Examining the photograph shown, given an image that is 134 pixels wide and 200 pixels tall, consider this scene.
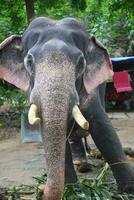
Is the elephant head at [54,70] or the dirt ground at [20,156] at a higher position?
the elephant head at [54,70]

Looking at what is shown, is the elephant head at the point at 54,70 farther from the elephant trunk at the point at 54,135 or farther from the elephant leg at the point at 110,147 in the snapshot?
the elephant leg at the point at 110,147

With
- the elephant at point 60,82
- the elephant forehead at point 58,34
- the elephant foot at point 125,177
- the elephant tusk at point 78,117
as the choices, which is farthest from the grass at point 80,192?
the elephant forehead at point 58,34

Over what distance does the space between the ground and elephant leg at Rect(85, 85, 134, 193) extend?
44.4 inches

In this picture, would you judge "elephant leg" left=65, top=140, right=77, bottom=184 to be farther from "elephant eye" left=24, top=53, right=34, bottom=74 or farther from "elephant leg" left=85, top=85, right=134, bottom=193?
"elephant eye" left=24, top=53, right=34, bottom=74

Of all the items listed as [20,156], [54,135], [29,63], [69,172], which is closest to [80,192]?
[69,172]

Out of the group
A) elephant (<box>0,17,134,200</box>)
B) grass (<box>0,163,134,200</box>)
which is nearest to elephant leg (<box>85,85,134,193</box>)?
elephant (<box>0,17,134,200</box>)

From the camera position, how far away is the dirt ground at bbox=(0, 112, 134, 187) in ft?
18.3

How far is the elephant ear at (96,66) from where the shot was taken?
383 cm

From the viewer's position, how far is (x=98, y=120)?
4.38m

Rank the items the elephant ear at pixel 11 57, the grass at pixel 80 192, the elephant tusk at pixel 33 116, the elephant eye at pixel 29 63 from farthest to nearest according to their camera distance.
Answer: the elephant ear at pixel 11 57 → the grass at pixel 80 192 → the elephant eye at pixel 29 63 → the elephant tusk at pixel 33 116

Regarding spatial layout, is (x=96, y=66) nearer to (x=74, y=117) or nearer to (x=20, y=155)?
(x=74, y=117)

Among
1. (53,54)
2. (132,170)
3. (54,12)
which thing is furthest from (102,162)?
(54,12)

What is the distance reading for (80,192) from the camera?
390 centimetres

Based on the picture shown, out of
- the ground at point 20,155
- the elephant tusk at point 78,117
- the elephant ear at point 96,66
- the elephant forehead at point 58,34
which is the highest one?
the elephant forehead at point 58,34
